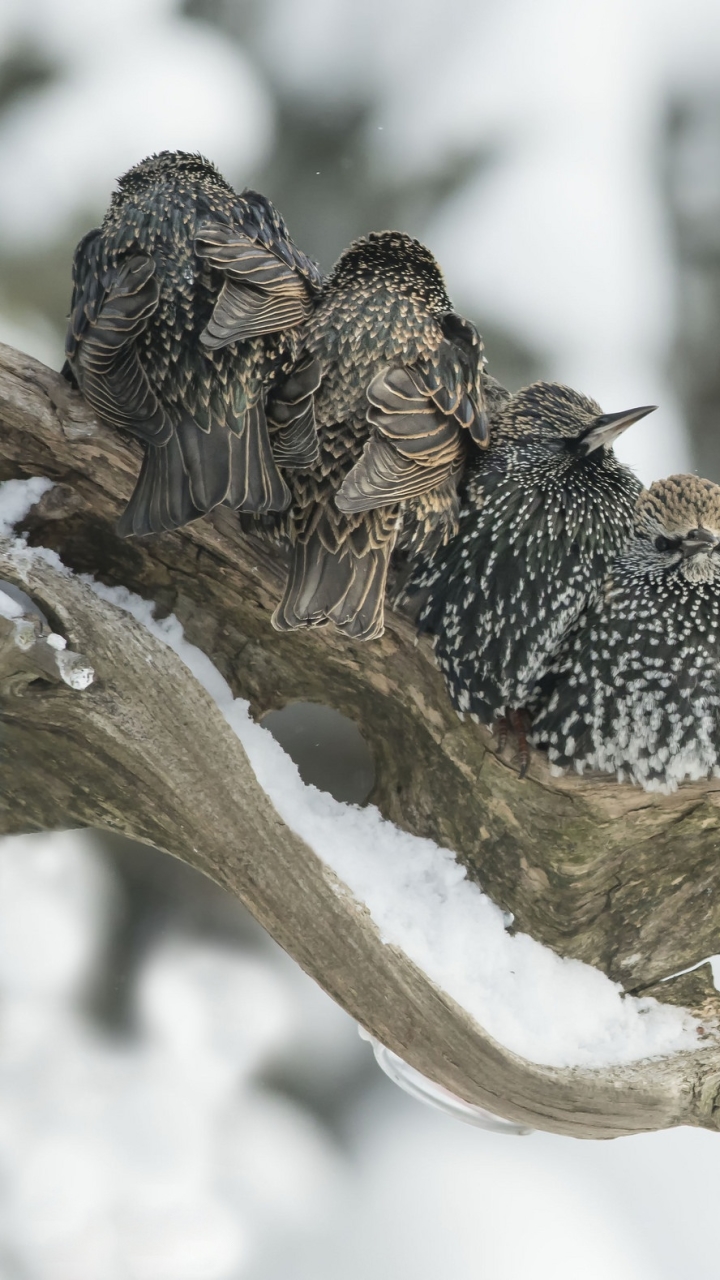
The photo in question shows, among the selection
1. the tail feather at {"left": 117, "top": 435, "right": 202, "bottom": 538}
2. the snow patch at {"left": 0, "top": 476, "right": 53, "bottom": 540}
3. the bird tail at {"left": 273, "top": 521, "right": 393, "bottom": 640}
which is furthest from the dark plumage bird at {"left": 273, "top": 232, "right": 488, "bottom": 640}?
the snow patch at {"left": 0, "top": 476, "right": 53, "bottom": 540}

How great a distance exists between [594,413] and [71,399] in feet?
1.77

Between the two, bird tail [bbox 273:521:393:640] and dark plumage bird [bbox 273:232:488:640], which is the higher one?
dark plumage bird [bbox 273:232:488:640]

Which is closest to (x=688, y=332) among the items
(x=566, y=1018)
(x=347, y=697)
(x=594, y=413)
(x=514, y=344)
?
(x=514, y=344)

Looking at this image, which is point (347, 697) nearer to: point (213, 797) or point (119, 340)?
point (213, 797)

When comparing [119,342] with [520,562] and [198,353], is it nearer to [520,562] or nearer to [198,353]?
[198,353]

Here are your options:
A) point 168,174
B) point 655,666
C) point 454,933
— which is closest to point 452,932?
point 454,933

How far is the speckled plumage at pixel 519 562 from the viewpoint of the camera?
989 millimetres

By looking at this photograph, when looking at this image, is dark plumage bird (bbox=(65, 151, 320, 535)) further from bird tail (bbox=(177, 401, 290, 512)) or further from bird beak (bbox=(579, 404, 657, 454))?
bird beak (bbox=(579, 404, 657, 454))

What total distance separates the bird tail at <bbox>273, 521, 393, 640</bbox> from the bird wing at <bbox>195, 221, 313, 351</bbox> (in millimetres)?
179

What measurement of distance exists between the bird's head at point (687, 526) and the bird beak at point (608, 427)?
0.06 m

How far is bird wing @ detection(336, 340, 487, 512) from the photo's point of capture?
0.87m

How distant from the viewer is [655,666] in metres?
0.96

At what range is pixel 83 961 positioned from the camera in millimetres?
2139

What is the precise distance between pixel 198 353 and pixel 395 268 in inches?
8.8
